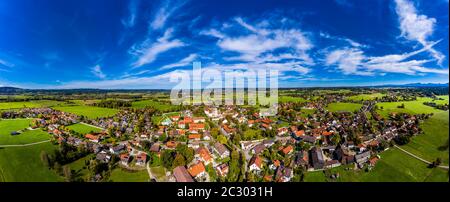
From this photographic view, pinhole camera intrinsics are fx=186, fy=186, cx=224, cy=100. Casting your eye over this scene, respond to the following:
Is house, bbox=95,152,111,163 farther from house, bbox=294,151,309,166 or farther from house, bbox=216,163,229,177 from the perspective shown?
house, bbox=294,151,309,166

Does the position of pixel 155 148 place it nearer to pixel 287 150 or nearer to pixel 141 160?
pixel 141 160

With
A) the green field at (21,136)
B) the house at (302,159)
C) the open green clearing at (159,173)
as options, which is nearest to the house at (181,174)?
the open green clearing at (159,173)

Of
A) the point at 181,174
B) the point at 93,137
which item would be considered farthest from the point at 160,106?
the point at 181,174

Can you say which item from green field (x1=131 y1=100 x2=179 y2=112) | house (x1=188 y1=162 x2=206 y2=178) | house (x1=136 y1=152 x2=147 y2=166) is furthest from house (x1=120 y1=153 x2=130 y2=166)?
green field (x1=131 y1=100 x2=179 y2=112)

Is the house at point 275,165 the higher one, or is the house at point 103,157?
the house at point 103,157

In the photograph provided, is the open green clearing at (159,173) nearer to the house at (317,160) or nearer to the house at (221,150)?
the house at (221,150)
